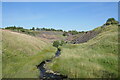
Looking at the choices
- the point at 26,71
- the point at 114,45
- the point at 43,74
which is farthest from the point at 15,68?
the point at 114,45

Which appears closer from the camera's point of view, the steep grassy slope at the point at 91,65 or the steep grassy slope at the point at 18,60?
the steep grassy slope at the point at 91,65

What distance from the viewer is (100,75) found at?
26359 millimetres

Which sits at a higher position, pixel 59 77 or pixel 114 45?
Answer: pixel 114 45

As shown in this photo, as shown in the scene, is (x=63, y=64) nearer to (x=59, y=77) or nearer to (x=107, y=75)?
(x=59, y=77)

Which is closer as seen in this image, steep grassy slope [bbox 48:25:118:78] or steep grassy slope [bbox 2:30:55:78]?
steep grassy slope [bbox 48:25:118:78]

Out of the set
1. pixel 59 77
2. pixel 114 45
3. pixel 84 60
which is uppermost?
pixel 114 45

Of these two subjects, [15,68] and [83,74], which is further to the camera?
[15,68]

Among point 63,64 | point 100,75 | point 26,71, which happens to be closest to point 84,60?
point 63,64

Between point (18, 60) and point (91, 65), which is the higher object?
point (91, 65)

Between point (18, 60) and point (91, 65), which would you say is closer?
point (91, 65)

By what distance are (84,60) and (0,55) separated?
24.3 meters

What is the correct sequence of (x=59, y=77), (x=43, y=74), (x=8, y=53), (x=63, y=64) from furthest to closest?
(x=8, y=53) → (x=63, y=64) → (x=43, y=74) → (x=59, y=77)

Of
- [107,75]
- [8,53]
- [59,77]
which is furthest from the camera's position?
[8,53]

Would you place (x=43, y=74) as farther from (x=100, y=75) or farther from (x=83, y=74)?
(x=100, y=75)
